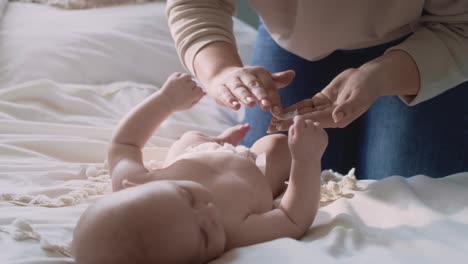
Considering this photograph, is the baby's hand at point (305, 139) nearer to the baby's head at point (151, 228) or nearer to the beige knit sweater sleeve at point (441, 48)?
the baby's head at point (151, 228)

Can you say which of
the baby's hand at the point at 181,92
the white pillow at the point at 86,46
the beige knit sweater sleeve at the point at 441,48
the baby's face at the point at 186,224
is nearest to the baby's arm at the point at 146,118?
the baby's hand at the point at 181,92

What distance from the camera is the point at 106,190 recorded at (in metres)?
1.09

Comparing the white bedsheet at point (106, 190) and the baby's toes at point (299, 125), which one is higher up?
the baby's toes at point (299, 125)

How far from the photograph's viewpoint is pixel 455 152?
124 centimetres

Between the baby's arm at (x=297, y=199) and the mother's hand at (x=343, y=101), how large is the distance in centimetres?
4

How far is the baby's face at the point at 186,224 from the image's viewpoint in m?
0.82

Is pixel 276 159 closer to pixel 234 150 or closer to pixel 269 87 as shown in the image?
pixel 234 150

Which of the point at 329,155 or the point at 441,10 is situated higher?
the point at 441,10

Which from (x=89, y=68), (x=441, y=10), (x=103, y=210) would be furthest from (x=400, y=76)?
(x=89, y=68)

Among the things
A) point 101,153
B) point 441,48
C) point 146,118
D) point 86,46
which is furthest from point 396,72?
point 86,46

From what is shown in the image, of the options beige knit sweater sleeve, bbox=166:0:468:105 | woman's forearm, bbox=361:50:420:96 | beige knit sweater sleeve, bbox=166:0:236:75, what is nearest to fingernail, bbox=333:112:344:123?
woman's forearm, bbox=361:50:420:96

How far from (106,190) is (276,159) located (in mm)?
308

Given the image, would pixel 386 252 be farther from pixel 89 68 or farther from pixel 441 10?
pixel 89 68

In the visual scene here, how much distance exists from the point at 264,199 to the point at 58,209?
1.04 ft
